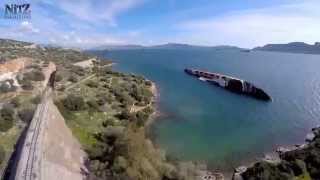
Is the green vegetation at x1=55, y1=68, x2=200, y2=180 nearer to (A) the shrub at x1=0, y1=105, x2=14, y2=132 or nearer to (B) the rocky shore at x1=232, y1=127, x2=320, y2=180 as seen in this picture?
(A) the shrub at x1=0, y1=105, x2=14, y2=132

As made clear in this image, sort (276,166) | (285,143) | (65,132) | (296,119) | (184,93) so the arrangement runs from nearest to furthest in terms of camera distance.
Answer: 1. (276,166)
2. (65,132)
3. (285,143)
4. (296,119)
5. (184,93)

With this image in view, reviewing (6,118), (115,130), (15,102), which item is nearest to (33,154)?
(115,130)

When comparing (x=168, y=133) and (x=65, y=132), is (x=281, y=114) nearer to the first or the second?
(x=168, y=133)

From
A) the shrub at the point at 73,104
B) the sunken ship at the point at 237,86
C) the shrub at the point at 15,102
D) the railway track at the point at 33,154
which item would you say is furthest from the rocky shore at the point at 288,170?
the sunken ship at the point at 237,86

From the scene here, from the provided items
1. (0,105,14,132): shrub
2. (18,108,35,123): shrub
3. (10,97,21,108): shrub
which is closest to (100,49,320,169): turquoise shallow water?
(18,108,35,123): shrub

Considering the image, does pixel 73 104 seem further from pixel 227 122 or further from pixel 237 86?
pixel 237 86

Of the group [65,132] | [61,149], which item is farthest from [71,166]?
[65,132]

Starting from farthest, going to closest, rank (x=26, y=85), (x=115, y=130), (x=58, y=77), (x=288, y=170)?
(x=58, y=77)
(x=26, y=85)
(x=115, y=130)
(x=288, y=170)

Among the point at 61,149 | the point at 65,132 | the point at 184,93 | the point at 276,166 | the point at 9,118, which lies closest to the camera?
the point at 61,149
